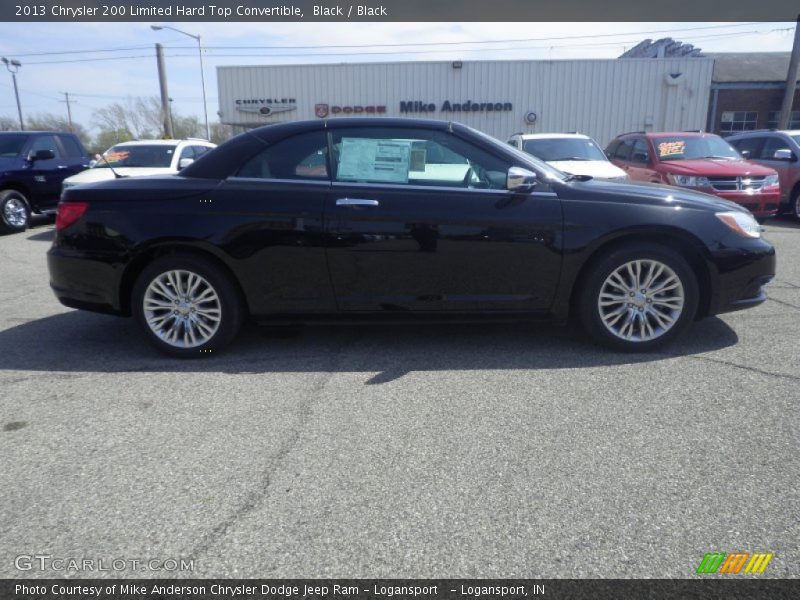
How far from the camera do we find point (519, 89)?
25297 mm

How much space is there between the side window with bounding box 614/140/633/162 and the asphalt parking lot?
25.4 feet

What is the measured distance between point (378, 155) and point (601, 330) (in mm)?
2009

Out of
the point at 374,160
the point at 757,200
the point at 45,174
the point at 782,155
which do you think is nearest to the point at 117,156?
the point at 45,174

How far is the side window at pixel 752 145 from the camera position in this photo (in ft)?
39.6

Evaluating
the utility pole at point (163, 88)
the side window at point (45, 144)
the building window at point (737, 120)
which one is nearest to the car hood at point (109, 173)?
the side window at point (45, 144)

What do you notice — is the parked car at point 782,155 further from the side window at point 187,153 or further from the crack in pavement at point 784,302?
the side window at point 187,153

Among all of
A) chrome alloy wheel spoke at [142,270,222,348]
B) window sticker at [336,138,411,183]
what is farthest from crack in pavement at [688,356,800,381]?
chrome alloy wheel spoke at [142,270,222,348]

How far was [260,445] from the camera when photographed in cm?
301

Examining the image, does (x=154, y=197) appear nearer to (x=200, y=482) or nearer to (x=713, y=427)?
(x=200, y=482)

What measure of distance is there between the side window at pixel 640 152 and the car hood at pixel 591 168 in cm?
94

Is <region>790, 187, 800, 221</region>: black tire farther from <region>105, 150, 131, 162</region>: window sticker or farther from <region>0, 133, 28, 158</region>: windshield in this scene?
<region>0, 133, 28, 158</region>: windshield

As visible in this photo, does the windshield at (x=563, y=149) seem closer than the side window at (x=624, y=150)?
Yes

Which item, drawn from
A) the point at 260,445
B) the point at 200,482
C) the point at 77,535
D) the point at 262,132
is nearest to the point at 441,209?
the point at 262,132

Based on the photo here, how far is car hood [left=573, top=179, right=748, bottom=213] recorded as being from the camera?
4.16 meters
